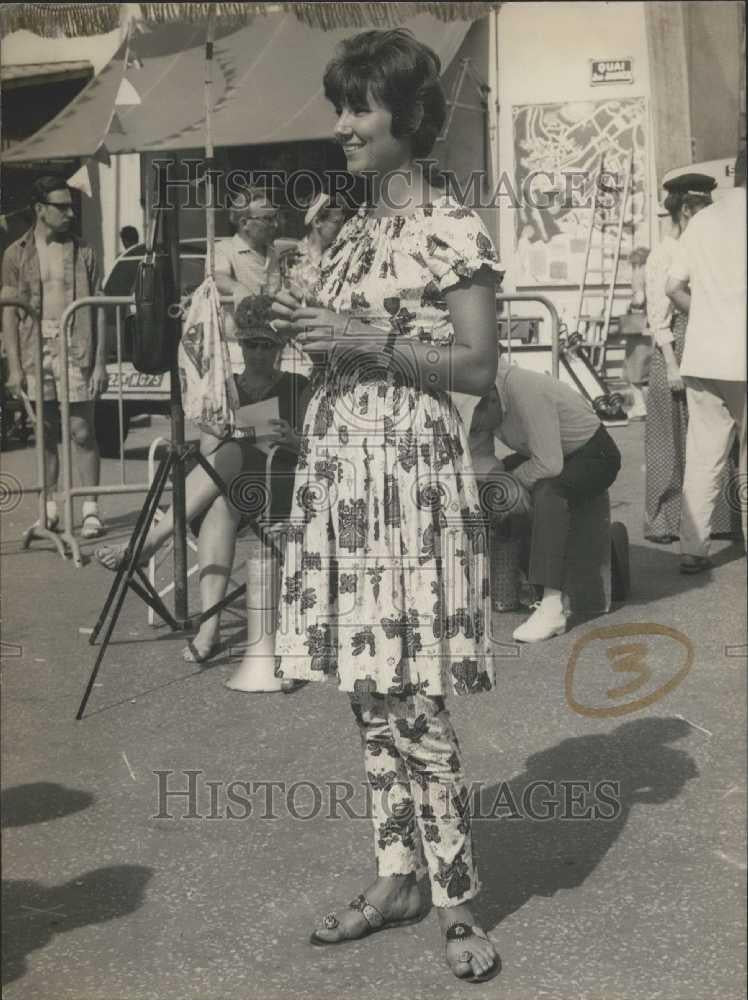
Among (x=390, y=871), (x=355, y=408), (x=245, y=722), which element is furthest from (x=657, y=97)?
(x=245, y=722)

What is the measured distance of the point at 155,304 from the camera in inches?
100

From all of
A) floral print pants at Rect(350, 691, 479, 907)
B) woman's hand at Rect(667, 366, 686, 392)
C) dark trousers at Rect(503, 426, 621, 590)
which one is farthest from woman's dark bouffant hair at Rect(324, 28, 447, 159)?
woman's hand at Rect(667, 366, 686, 392)

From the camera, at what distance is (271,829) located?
3.82m

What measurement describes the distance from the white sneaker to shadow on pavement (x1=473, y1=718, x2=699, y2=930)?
1009mm

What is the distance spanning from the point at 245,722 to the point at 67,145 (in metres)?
1.92

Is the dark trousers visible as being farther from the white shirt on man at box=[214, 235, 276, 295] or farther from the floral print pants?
the floral print pants

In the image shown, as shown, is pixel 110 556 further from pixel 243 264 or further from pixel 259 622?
pixel 259 622

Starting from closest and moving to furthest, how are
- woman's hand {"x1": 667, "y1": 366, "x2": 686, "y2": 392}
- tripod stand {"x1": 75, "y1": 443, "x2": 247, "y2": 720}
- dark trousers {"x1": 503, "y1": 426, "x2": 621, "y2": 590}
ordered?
1. tripod stand {"x1": 75, "y1": 443, "x2": 247, "y2": 720}
2. dark trousers {"x1": 503, "y1": 426, "x2": 621, "y2": 590}
3. woman's hand {"x1": 667, "y1": 366, "x2": 686, "y2": 392}

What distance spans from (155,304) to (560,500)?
3.42 meters

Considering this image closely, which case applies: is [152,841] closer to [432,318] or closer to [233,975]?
[233,975]

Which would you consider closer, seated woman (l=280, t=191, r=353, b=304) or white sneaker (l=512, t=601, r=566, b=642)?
seated woman (l=280, t=191, r=353, b=304)

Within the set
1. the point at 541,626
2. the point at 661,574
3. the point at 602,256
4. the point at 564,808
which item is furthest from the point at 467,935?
the point at 661,574

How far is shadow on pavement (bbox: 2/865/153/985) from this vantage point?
3.10 meters

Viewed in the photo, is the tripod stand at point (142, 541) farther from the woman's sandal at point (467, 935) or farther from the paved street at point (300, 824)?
the woman's sandal at point (467, 935)
